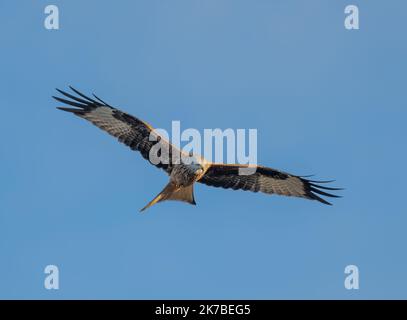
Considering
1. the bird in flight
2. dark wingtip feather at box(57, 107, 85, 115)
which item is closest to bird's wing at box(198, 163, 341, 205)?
the bird in flight

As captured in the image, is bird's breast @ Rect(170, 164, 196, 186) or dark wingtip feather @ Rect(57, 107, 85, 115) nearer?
bird's breast @ Rect(170, 164, 196, 186)

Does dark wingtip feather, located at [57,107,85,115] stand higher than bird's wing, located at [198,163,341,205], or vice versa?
dark wingtip feather, located at [57,107,85,115]

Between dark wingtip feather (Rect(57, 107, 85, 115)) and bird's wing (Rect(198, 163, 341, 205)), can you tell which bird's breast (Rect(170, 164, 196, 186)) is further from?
dark wingtip feather (Rect(57, 107, 85, 115))

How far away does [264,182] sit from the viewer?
17.2 metres

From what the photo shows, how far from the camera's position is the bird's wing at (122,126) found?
52.5ft

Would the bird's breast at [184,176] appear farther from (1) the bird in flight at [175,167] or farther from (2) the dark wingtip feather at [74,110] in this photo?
(2) the dark wingtip feather at [74,110]

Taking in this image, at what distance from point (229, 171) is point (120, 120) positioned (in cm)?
240

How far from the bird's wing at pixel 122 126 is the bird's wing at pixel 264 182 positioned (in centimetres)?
105

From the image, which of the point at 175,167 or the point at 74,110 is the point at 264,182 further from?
the point at 74,110

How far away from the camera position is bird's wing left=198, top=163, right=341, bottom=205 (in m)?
16.8

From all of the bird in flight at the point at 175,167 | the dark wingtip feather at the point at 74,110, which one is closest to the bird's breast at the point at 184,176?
the bird in flight at the point at 175,167
